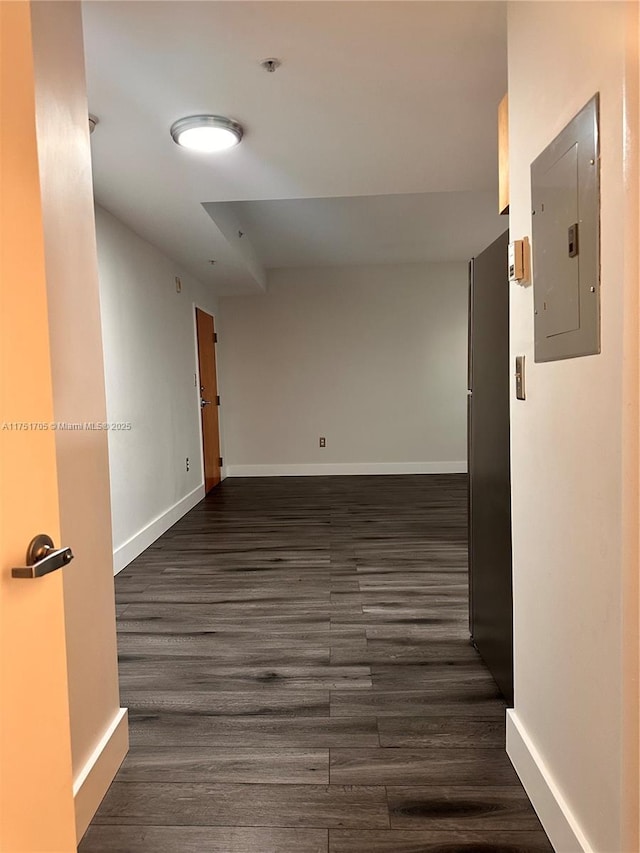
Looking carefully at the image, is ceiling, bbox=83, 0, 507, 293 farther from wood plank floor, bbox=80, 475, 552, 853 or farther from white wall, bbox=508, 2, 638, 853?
wood plank floor, bbox=80, 475, 552, 853

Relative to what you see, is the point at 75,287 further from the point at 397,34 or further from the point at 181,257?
the point at 181,257

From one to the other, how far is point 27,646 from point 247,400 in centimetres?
656

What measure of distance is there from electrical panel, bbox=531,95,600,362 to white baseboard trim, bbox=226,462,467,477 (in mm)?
5950

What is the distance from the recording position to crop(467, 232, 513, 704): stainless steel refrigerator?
7.00 feet

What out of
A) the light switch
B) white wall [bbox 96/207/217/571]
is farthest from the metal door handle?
white wall [bbox 96/207/217/571]

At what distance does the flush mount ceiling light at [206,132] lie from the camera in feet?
8.20

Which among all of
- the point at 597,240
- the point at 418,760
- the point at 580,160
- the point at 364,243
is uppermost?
the point at 364,243

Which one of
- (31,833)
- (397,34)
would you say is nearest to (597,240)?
(397,34)

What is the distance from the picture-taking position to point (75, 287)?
1633mm

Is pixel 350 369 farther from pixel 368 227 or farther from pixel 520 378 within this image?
pixel 520 378

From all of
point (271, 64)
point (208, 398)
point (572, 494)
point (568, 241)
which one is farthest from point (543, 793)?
point (208, 398)

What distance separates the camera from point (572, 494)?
4.44 ft

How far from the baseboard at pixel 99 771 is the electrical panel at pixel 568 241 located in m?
1.65

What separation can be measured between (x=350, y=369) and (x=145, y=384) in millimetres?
3368
